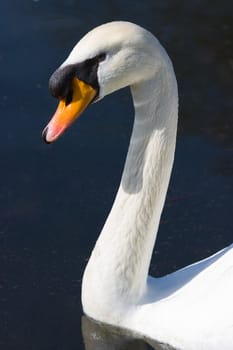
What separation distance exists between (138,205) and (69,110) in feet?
2.27

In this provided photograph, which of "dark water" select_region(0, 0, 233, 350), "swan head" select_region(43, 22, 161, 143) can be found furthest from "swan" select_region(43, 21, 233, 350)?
"dark water" select_region(0, 0, 233, 350)

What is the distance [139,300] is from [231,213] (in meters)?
1.13

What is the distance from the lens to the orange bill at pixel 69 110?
4.91m

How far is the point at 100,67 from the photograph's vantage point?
484 cm

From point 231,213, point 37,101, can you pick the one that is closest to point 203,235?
point 231,213

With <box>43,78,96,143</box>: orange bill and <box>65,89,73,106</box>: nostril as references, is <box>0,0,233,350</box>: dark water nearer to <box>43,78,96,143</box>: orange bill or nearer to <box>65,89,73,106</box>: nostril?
<box>43,78,96,143</box>: orange bill

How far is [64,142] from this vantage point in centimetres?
705

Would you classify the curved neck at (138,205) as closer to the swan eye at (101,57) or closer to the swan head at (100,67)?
the swan head at (100,67)

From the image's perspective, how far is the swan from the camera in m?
4.83

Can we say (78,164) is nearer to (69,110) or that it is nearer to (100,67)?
(69,110)

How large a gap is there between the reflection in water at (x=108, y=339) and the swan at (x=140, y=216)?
2.5 inches

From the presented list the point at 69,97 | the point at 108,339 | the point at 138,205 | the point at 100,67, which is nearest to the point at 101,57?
the point at 100,67

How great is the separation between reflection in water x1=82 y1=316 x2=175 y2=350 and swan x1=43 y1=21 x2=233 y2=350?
0.06 meters

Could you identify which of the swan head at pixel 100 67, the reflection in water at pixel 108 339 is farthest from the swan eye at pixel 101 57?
the reflection in water at pixel 108 339
